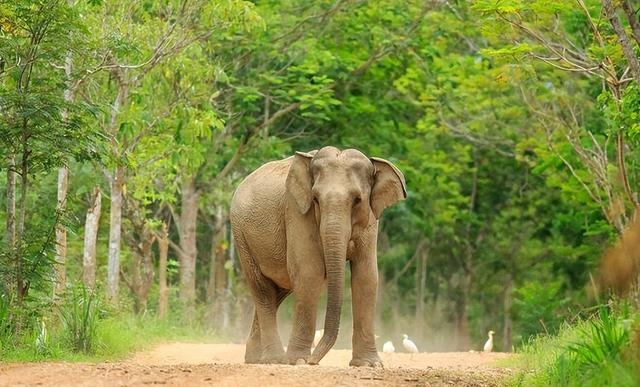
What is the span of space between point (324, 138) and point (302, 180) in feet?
63.1

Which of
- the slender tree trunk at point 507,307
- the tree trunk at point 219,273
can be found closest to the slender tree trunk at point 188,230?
the tree trunk at point 219,273

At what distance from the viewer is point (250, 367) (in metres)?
12.4

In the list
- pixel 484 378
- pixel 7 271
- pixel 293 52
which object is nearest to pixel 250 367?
pixel 484 378

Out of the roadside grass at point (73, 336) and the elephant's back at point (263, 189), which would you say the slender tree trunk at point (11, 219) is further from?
the elephant's back at point (263, 189)

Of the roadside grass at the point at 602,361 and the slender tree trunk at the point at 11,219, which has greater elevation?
the slender tree trunk at the point at 11,219

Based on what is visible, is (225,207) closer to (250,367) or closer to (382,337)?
(382,337)

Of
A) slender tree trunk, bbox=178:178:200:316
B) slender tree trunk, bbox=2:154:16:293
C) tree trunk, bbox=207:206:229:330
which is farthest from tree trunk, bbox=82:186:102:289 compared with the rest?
tree trunk, bbox=207:206:229:330

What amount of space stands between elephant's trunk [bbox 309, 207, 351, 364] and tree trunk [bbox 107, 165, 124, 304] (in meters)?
8.67

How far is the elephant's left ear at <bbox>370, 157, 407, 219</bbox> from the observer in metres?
15.1

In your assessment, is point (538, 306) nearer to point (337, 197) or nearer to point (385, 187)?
point (385, 187)

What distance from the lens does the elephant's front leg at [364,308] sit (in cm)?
1508

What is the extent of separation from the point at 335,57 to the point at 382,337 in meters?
14.5

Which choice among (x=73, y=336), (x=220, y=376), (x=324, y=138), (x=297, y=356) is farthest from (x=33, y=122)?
(x=324, y=138)

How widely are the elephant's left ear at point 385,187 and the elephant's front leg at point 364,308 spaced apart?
2.08 ft
